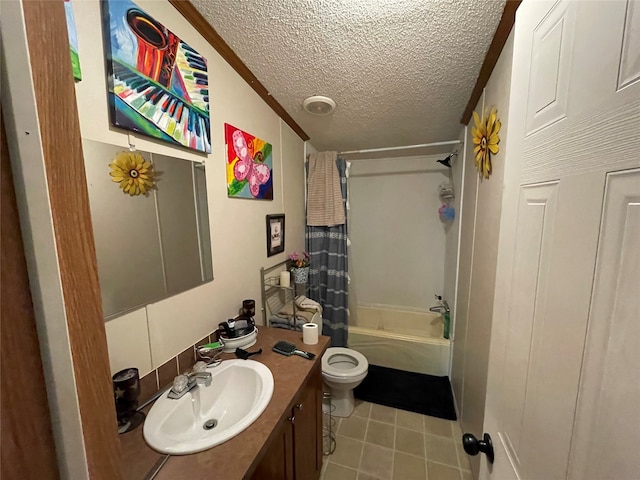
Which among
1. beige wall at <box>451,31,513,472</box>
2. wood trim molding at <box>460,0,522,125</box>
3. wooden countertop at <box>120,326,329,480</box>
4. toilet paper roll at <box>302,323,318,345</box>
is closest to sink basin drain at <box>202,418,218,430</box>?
wooden countertop at <box>120,326,329,480</box>

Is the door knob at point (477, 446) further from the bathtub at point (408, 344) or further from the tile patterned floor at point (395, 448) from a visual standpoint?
the bathtub at point (408, 344)

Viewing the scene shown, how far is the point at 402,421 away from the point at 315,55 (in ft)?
8.18

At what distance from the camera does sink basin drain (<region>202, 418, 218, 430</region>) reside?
98 centimetres

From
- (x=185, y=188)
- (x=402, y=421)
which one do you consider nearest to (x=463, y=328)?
(x=402, y=421)

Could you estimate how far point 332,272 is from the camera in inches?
99.0

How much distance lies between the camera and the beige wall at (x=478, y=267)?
1.15 m

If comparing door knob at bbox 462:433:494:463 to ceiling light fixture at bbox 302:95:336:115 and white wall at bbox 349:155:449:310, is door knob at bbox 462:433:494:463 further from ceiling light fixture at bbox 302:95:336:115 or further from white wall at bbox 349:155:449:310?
white wall at bbox 349:155:449:310

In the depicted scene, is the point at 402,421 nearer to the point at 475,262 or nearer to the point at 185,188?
the point at 475,262

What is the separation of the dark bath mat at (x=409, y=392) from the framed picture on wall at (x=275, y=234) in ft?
4.71

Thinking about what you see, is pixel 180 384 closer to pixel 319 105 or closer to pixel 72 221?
pixel 72 221

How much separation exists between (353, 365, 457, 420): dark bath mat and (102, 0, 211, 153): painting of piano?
2255 mm

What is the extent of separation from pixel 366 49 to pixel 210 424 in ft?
5.98

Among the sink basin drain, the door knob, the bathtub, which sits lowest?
the bathtub

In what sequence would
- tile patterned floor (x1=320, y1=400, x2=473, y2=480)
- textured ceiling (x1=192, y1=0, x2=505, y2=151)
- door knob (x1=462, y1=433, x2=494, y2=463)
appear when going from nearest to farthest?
door knob (x1=462, y1=433, x2=494, y2=463) → textured ceiling (x1=192, y1=0, x2=505, y2=151) → tile patterned floor (x1=320, y1=400, x2=473, y2=480)
